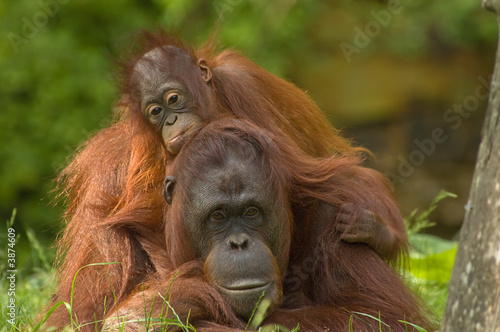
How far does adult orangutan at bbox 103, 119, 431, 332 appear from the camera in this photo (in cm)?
350

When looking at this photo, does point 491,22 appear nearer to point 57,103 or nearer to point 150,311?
point 57,103

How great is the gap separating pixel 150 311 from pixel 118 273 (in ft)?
2.24

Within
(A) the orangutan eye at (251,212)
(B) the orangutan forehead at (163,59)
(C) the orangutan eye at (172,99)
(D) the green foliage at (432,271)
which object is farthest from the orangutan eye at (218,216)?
(D) the green foliage at (432,271)

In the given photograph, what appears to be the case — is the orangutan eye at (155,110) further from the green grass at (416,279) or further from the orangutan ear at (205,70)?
the green grass at (416,279)

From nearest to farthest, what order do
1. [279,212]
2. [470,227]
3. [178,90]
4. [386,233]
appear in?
[470,227] → [279,212] → [386,233] → [178,90]

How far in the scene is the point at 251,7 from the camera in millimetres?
10148

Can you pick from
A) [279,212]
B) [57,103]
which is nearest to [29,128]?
[57,103]

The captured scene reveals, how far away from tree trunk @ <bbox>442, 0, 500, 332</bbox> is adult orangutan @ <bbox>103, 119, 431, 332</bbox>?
93cm

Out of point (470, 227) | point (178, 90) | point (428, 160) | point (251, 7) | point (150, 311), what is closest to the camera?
point (470, 227)

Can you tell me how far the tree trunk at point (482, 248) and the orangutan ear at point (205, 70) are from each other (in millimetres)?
2469

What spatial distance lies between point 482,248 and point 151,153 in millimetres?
2488

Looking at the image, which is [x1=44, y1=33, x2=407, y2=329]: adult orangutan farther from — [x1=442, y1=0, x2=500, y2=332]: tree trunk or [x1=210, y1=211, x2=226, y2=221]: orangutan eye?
[x1=442, y1=0, x2=500, y2=332]: tree trunk

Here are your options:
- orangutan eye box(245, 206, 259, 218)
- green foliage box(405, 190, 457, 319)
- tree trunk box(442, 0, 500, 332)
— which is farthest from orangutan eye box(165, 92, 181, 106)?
tree trunk box(442, 0, 500, 332)

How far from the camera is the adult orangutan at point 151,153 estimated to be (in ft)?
13.2
